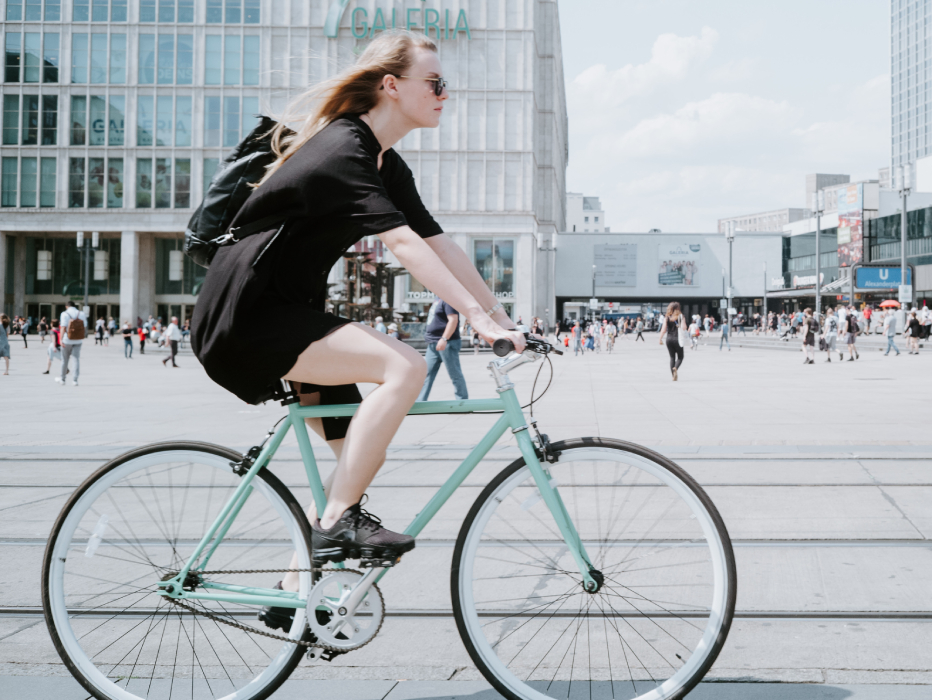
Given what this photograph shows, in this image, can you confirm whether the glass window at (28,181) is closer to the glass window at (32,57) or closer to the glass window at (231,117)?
the glass window at (32,57)

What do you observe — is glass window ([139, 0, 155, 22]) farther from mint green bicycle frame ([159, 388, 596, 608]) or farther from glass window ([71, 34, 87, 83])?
mint green bicycle frame ([159, 388, 596, 608])

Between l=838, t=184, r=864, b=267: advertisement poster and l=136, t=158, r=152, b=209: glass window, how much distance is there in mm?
62453

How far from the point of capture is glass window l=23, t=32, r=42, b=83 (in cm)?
6281

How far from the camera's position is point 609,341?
4088cm

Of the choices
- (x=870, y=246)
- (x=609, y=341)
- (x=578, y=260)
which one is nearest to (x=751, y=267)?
(x=870, y=246)

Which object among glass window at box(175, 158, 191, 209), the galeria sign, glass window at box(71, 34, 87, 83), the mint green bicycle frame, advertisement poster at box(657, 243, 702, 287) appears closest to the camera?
the mint green bicycle frame

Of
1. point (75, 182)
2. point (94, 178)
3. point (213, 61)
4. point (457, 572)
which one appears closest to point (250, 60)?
point (213, 61)

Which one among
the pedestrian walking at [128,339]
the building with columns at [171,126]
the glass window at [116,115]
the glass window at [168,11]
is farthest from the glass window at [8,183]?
the pedestrian walking at [128,339]

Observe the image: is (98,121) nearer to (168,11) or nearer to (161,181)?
(161,181)

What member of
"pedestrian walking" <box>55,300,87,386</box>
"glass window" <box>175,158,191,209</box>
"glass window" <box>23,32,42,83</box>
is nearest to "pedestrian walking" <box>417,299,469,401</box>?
"pedestrian walking" <box>55,300,87,386</box>

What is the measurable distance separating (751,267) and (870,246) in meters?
11.4

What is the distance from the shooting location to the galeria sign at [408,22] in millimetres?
63812

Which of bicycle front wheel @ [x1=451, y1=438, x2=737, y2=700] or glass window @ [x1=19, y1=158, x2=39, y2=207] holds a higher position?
glass window @ [x1=19, y1=158, x2=39, y2=207]

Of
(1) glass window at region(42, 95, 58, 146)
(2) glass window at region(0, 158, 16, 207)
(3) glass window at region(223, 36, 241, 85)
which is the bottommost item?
(2) glass window at region(0, 158, 16, 207)
